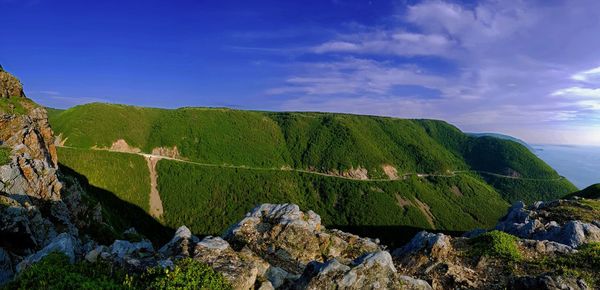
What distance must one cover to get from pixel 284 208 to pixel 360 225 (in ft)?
562

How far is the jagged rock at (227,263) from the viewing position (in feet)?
58.9

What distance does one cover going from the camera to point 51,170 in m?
48.0

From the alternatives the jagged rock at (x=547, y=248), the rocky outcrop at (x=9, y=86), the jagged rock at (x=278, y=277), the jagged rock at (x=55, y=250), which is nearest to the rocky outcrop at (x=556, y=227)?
the jagged rock at (x=547, y=248)

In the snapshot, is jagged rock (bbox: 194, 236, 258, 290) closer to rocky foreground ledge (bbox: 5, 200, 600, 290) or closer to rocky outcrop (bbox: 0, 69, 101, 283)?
rocky foreground ledge (bbox: 5, 200, 600, 290)

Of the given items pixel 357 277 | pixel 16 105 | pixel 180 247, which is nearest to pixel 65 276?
pixel 180 247

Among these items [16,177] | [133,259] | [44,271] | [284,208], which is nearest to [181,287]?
[133,259]

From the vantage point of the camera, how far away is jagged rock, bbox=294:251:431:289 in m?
17.5

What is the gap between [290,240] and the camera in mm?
30688

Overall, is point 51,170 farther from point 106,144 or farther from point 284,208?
point 106,144

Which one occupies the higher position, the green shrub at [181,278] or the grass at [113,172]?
the green shrub at [181,278]

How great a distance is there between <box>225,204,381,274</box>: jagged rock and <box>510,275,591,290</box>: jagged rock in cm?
1370

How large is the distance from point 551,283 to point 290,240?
1900cm

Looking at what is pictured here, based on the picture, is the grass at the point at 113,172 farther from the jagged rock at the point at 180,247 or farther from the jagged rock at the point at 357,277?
the jagged rock at the point at 357,277

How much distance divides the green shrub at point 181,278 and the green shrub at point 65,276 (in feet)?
2.86
